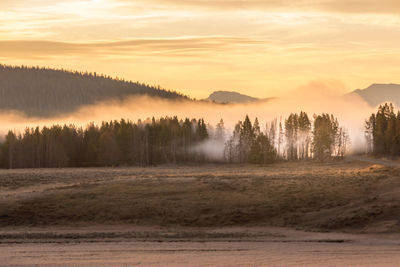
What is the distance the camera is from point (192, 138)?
472 feet

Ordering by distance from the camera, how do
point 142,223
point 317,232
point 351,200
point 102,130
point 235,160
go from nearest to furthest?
point 317,232, point 142,223, point 351,200, point 102,130, point 235,160

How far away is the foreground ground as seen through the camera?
32.6m

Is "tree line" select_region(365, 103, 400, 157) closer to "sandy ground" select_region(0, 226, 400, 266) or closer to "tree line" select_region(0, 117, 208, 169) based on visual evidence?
"tree line" select_region(0, 117, 208, 169)

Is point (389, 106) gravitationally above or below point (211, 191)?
above

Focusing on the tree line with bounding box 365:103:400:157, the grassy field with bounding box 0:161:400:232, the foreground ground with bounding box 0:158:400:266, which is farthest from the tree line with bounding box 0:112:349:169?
the grassy field with bounding box 0:161:400:232

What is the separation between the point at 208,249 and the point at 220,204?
15251 millimetres

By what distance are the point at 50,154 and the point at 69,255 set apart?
9669 centimetres

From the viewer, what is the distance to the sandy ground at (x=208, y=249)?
30.9m

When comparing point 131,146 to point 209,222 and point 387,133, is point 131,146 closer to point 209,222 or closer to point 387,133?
point 387,133

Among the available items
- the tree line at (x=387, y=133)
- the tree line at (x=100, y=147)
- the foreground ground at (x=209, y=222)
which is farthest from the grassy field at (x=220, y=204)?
the tree line at (x=100, y=147)

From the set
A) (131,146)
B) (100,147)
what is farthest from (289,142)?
(100,147)

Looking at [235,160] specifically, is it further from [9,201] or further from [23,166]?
[9,201]

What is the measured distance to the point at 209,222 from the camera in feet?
152

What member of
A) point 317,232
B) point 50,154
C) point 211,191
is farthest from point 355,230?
point 50,154
